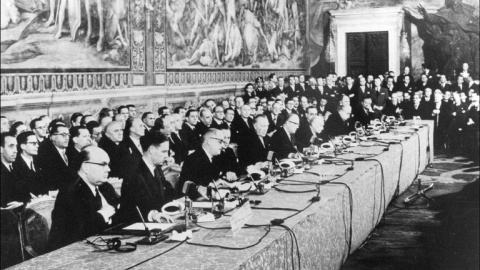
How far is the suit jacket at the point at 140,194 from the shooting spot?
168 inches

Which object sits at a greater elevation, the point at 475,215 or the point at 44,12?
the point at 44,12

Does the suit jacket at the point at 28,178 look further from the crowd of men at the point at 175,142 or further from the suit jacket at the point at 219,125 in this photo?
the suit jacket at the point at 219,125

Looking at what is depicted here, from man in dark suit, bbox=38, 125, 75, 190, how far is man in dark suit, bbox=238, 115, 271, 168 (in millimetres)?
2303

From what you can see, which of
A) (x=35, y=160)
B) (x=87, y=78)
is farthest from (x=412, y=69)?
(x=35, y=160)

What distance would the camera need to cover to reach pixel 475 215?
6984mm

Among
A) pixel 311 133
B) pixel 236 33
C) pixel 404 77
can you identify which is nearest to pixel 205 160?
pixel 311 133

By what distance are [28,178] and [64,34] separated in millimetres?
3384

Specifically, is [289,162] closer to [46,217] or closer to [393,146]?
[393,146]

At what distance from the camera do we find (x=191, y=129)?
871 centimetres

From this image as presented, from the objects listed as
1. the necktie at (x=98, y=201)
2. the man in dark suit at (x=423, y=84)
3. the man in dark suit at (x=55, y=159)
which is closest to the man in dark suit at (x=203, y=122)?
the man in dark suit at (x=55, y=159)

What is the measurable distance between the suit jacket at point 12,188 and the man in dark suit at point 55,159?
1.52 feet

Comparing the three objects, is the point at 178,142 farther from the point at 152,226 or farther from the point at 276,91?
the point at 276,91

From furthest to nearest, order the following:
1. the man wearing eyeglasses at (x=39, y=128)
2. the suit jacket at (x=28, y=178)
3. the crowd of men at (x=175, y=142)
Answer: the man wearing eyeglasses at (x=39, y=128)
the suit jacket at (x=28, y=178)
the crowd of men at (x=175, y=142)

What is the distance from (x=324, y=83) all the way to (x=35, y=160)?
10.2 meters
